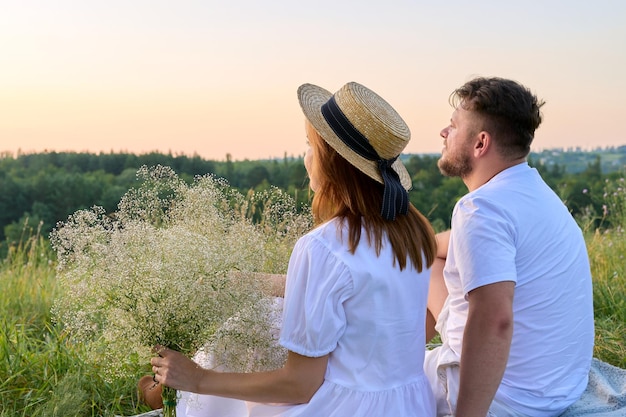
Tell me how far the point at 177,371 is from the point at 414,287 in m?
0.80

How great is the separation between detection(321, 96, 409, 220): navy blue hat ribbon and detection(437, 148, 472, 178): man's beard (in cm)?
66

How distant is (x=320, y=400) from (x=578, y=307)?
3.84ft

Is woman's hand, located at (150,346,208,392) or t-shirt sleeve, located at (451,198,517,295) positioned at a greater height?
t-shirt sleeve, located at (451,198,517,295)

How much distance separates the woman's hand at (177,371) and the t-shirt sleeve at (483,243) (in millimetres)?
970

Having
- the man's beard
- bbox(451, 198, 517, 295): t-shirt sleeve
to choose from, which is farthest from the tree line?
bbox(451, 198, 517, 295): t-shirt sleeve

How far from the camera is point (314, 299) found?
7.16ft

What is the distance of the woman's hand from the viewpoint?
228 centimetres

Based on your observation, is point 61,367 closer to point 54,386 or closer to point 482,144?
point 54,386

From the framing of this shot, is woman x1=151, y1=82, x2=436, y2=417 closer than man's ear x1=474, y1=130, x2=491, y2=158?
Yes

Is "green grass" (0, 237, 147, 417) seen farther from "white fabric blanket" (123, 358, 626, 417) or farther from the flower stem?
the flower stem

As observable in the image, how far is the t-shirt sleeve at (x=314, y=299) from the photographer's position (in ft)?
7.13

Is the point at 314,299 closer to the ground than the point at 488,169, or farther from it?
closer to the ground

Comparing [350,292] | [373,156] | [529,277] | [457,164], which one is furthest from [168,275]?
[457,164]

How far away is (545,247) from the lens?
2697 millimetres
